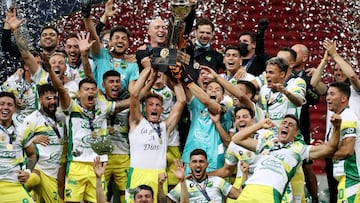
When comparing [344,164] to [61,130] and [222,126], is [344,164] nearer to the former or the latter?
[222,126]

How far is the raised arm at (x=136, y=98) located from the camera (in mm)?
11914

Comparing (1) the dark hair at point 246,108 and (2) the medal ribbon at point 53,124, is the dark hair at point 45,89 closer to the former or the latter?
(2) the medal ribbon at point 53,124

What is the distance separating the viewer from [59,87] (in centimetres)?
1203

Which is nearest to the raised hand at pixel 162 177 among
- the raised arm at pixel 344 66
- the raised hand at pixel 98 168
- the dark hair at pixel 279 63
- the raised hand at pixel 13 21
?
the raised hand at pixel 98 168

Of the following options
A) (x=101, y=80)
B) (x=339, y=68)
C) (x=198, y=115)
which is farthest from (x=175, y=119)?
(x=339, y=68)

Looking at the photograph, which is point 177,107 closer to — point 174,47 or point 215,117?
point 215,117

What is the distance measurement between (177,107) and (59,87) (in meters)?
1.29

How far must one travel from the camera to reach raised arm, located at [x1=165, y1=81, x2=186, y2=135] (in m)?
12.2

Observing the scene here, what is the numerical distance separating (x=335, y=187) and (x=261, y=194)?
9.00ft

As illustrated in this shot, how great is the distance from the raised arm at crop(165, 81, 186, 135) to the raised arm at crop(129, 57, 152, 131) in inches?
13.6

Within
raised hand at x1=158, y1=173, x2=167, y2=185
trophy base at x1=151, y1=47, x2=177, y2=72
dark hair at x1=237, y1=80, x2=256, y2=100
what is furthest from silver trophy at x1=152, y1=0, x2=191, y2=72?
raised hand at x1=158, y1=173, x2=167, y2=185

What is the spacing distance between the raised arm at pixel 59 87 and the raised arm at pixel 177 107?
3.60 ft

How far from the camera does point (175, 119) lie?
1223cm

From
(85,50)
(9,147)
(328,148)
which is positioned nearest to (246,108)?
(328,148)
